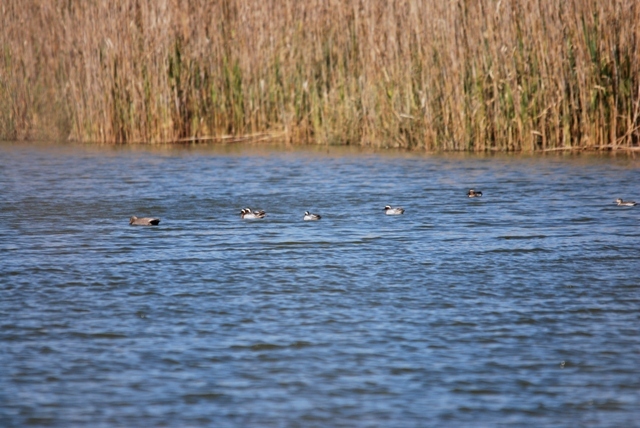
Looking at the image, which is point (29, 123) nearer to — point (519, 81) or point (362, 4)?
point (362, 4)

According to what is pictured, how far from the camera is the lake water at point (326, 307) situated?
4.13m

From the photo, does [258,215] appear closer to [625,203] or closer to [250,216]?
[250,216]

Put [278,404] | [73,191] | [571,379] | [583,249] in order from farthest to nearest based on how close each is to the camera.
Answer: [73,191] < [583,249] < [571,379] < [278,404]

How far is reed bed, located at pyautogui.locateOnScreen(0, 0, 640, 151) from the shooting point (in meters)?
13.3

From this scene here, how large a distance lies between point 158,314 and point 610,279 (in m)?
2.67

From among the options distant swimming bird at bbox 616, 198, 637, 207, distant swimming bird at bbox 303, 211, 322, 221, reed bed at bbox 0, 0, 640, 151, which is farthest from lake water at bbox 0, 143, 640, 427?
reed bed at bbox 0, 0, 640, 151

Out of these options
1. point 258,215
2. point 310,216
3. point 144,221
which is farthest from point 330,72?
point 144,221

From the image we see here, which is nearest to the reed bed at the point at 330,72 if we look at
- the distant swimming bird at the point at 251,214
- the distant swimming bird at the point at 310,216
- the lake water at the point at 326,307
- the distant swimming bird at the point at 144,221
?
the lake water at the point at 326,307

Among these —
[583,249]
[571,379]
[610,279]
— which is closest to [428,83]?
[583,249]

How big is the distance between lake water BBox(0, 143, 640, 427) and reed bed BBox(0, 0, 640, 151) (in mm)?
2430

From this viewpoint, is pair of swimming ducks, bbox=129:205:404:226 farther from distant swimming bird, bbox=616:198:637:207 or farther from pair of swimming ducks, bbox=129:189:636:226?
distant swimming bird, bbox=616:198:637:207

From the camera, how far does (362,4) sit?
15109 millimetres

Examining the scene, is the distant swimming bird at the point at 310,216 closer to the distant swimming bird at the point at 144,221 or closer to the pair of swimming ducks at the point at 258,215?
the pair of swimming ducks at the point at 258,215

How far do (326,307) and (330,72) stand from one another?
10.3 meters
